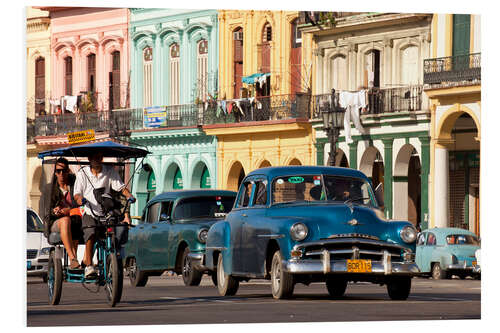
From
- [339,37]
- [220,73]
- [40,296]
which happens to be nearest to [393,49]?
[339,37]

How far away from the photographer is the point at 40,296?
24484mm

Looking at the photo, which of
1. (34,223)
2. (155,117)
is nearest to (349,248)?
(34,223)

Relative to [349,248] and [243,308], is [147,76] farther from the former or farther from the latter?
[243,308]

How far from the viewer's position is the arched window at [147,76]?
188ft

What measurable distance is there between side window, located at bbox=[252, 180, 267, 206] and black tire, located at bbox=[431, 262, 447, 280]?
49.9 feet

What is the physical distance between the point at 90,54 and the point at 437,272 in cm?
2651

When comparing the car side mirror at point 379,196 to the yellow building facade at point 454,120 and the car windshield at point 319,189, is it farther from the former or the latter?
the yellow building facade at point 454,120

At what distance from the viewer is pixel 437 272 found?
37969mm

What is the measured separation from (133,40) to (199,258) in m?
32.1

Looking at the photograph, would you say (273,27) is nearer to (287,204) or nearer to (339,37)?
(339,37)

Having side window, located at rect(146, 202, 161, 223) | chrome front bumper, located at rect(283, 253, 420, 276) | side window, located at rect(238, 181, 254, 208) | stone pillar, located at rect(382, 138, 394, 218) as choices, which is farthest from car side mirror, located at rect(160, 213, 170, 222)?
stone pillar, located at rect(382, 138, 394, 218)

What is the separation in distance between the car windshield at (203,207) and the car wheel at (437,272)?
920 cm

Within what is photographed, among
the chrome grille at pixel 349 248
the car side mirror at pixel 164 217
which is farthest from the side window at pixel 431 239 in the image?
the chrome grille at pixel 349 248

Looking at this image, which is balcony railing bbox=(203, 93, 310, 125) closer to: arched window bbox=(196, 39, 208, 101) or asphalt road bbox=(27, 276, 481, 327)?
arched window bbox=(196, 39, 208, 101)
